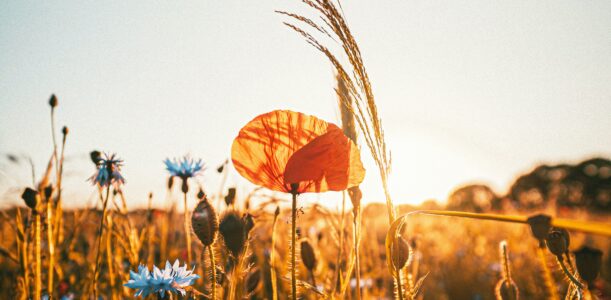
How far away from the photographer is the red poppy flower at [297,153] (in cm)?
107

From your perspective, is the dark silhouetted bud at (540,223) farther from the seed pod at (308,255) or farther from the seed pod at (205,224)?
the seed pod at (308,255)

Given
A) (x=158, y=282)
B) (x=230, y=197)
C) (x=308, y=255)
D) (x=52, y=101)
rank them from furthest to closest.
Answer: (x=52, y=101) → (x=308, y=255) → (x=230, y=197) → (x=158, y=282)

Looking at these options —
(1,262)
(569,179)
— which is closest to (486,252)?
(1,262)

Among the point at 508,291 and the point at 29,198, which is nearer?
the point at 508,291

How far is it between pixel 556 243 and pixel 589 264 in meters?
0.07

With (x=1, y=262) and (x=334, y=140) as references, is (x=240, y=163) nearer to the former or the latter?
(x=334, y=140)

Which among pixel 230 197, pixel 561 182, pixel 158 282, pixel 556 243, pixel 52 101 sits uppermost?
pixel 561 182

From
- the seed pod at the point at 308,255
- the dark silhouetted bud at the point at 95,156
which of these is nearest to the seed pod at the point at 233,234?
the seed pod at the point at 308,255

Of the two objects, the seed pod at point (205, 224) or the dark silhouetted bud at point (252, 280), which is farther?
the dark silhouetted bud at point (252, 280)

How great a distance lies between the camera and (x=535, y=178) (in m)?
31.9

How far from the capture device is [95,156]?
1487 millimetres

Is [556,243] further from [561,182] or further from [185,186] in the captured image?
[561,182]

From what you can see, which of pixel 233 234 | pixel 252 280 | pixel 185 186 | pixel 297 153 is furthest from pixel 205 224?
pixel 252 280

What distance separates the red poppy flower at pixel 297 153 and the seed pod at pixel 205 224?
0.15 metres
